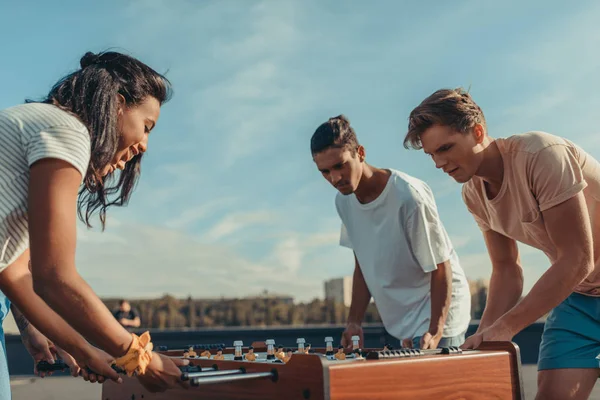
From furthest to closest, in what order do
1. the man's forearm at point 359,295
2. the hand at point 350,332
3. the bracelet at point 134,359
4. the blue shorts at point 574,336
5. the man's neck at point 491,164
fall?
the man's forearm at point 359,295 < the hand at point 350,332 < the blue shorts at point 574,336 < the man's neck at point 491,164 < the bracelet at point 134,359

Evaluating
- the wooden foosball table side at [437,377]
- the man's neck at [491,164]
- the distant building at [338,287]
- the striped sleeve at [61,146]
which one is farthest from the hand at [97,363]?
the distant building at [338,287]

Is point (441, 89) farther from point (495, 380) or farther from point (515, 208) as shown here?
point (495, 380)

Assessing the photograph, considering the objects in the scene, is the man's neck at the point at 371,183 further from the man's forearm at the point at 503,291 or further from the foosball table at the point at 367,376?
the foosball table at the point at 367,376

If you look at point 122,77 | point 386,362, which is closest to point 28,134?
point 122,77

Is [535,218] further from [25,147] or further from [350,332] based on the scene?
[25,147]

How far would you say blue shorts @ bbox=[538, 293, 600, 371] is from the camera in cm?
279

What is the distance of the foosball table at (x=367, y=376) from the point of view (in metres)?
1.74

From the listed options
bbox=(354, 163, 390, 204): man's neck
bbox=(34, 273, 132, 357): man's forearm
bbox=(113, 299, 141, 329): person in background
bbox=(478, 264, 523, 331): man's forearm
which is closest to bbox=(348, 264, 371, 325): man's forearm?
bbox=(354, 163, 390, 204): man's neck

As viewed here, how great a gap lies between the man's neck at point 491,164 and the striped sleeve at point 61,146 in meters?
1.64

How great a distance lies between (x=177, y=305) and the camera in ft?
48.8

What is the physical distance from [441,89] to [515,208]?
613mm

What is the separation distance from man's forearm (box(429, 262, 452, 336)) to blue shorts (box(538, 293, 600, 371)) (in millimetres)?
476

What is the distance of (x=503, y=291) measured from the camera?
3.02 meters

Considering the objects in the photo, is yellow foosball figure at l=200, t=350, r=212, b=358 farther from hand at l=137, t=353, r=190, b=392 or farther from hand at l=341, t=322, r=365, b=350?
hand at l=341, t=322, r=365, b=350
